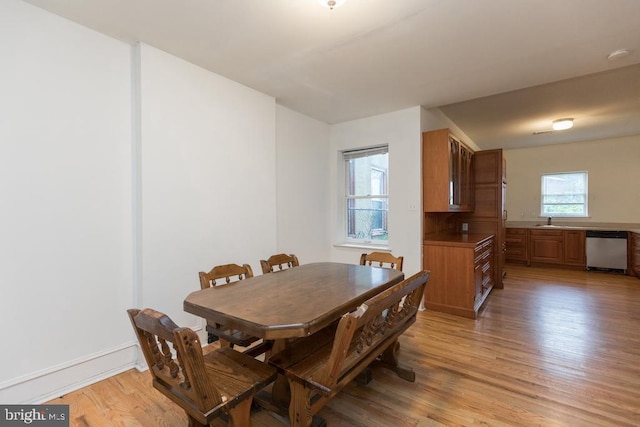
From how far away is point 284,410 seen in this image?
1571mm

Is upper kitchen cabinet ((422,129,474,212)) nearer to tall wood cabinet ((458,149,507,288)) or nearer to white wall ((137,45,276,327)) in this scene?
tall wood cabinet ((458,149,507,288))

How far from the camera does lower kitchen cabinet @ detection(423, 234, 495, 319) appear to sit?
328 centimetres

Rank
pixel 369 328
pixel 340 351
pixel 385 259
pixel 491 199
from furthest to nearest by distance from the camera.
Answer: pixel 491 199 < pixel 385 259 < pixel 369 328 < pixel 340 351

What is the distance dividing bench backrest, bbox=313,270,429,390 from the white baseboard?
176cm

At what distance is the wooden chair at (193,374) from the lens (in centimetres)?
107

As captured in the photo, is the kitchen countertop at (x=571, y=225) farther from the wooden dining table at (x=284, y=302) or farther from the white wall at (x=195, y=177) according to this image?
the white wall at (x=195, y=177)

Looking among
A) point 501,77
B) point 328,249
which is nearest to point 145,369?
point 328,249

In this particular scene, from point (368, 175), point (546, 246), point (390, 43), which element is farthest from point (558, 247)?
point (390, 43)

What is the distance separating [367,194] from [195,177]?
7.97 ft

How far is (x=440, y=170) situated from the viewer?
352cm

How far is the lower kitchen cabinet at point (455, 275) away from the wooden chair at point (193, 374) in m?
2.60

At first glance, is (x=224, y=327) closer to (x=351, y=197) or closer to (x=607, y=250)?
(x=351, y=197)

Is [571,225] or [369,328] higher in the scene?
[571,225]

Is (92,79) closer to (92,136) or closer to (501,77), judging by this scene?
(92,136)
